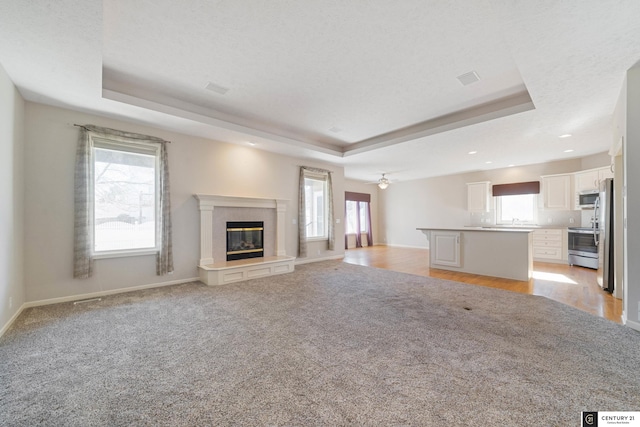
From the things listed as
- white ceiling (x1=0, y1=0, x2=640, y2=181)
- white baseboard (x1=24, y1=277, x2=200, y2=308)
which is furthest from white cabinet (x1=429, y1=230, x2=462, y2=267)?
white baseboard (x1=24, y1=277, x2=200, y2=308)

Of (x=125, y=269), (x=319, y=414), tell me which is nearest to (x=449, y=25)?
(x=319, y=414)

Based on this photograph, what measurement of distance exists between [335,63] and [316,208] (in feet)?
15.2

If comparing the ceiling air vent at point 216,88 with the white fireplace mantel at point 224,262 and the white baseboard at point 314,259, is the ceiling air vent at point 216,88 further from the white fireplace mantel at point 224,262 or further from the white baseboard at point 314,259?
the white baseboard at point 314,259

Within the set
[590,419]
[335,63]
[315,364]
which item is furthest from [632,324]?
[335,63]

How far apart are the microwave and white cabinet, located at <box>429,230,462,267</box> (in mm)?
3306

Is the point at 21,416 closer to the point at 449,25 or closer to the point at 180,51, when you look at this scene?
the point at 180,51

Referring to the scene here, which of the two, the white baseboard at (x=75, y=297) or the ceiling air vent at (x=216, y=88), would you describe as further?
the ceiling air vent at (x=216, y=88)

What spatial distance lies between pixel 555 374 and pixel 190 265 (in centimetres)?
521

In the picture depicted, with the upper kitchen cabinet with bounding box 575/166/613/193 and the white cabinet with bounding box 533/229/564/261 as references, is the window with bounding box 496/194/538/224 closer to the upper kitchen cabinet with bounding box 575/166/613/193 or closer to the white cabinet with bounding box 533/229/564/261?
the white cabinet with bounding box 533/229/564/261

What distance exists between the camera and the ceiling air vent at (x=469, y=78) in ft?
10.8

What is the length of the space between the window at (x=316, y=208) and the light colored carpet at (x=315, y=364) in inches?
144

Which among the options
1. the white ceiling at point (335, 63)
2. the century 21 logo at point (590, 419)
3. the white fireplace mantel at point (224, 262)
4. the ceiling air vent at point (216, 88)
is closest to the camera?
the century 21 logo at point (590, 419)

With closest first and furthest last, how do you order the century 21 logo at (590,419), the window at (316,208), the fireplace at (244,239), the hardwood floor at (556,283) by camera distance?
the century 21 logo at (590,419) → the hardwood floor at (556,283) → the fireplace at (244,239) → the window at (316,208)

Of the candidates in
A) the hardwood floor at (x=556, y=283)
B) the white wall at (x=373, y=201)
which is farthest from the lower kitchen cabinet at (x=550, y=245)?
the white wall at (x=373, y=201)
